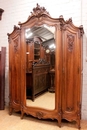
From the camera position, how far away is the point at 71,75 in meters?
2.59

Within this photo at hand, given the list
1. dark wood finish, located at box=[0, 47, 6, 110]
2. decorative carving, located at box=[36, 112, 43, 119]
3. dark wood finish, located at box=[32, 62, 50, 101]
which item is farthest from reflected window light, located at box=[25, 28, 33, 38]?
decorative carving, located at box=[36, 112, 43, 119]

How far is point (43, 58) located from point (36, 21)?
681 millimetres

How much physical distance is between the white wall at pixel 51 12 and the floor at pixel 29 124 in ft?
1.41

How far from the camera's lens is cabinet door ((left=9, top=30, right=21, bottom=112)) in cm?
294

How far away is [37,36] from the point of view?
2.74 m

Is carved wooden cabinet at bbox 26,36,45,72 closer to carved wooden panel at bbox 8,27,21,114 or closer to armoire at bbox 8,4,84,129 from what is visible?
armoire at bbox 8,4,84,129

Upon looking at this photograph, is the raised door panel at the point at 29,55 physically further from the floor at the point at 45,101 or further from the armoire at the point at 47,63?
the floor at the point at 45,101

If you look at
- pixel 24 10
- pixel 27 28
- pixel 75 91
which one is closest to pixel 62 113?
pixel 75 91

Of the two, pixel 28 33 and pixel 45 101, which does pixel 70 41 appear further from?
pixel 45 101

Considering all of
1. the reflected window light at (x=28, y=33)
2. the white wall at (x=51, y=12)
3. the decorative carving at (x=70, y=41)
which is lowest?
the decorative carving at (x=70, y=41)

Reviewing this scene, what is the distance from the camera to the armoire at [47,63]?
254 cm

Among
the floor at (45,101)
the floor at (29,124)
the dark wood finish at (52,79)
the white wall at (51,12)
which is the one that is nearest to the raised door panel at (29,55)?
the dark wood finish at (52,79)

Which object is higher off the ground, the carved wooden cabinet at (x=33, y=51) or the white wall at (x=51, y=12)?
the white wall at (x=51, y=12)

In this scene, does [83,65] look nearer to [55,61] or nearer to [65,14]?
[55,61]
